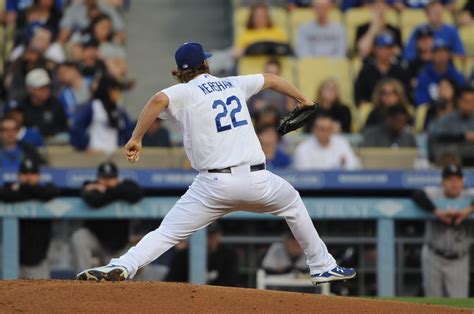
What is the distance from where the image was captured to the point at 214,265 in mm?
11609

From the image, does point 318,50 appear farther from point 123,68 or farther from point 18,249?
point 18,249

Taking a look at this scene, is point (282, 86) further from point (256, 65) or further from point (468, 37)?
point (468, 37)

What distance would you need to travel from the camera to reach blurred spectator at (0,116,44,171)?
40.4 ft

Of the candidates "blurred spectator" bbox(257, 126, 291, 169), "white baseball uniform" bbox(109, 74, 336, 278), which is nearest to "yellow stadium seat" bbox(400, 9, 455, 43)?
"blurred spectator" bbox(257, 126, 291, 169)

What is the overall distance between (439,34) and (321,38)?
1.37 m

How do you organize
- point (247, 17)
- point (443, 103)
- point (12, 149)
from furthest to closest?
point (247, 17) < point (443, 103) < point (12, 149)

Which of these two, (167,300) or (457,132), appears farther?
(457,132)

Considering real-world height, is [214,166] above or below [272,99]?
below

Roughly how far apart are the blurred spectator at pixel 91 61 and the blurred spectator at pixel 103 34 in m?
0.09

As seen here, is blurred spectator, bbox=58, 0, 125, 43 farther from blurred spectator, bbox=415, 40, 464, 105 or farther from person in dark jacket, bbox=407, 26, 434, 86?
blurred spectator, bbox=415, 40, 464, 105

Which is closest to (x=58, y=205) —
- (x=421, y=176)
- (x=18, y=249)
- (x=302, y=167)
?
(x=18, y=249)

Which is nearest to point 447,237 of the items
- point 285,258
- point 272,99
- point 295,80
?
point 285,258

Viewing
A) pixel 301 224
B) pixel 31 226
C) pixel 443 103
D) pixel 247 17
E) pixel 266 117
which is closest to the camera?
pixel 301 224

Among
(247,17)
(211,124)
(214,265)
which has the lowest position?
(214,265)
